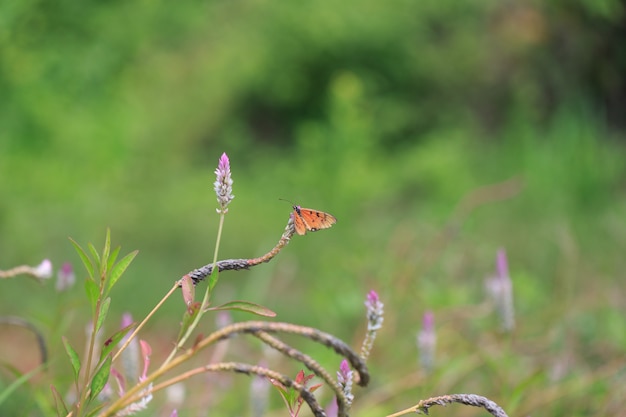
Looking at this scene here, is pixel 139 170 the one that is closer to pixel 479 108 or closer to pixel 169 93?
pixel 169 93

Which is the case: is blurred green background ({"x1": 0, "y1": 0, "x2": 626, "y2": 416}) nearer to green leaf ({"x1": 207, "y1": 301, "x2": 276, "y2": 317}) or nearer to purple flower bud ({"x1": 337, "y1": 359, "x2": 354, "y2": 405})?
purple flower bud ({"x1": 337, "y1": 359, "x2": 354, "y2": 405})

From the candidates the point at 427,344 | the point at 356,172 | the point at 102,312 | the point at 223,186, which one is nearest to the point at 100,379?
the point at 102,312

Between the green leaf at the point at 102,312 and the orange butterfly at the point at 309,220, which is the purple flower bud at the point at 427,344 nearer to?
the orange butterfly at the point at 309,220

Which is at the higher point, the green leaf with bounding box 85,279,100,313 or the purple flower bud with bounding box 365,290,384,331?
the purple flower bud with bounding box 365,290,384,331

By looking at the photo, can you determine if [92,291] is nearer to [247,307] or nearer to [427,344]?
[247,307]

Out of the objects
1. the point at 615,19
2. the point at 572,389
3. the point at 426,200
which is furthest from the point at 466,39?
the point at 572,389

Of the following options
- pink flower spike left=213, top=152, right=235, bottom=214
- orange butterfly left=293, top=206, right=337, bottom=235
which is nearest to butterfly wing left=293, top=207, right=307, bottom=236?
orange butterfly left=293, top=206, right=337, bottom=235
